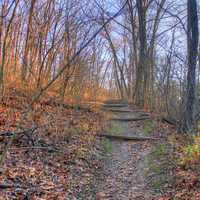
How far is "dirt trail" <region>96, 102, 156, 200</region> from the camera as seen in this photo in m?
6.29

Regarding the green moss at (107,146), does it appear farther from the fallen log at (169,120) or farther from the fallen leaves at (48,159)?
the fallen log at (169,120)

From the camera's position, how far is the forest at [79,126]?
629 cm

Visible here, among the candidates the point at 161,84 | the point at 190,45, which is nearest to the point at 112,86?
the point at 161,84

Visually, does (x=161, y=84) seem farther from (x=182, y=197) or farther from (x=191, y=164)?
(x=182, y=197)

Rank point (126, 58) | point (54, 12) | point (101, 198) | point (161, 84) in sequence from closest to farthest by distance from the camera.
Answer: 1. point (101, 198)
2. point (54, 12)
3. point (161, 84)
4. point (126, 58)

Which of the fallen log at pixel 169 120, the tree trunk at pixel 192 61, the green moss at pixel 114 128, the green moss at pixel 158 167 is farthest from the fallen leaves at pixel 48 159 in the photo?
the fallen log at pixel 169 120

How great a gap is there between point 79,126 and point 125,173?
4007 mm

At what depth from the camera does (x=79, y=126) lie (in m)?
11.5

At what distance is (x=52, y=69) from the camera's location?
14.8m

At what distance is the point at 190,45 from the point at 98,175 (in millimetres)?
5393

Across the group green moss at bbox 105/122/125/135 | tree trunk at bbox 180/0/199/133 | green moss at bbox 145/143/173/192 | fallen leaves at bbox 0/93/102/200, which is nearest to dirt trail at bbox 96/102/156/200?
green moss at bbox 145/143/173/192

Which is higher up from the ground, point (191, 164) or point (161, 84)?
point (161, 84)

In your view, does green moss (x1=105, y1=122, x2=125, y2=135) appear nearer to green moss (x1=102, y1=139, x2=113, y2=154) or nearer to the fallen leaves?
the fallen leaves

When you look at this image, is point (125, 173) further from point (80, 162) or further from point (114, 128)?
point (114, 128)
